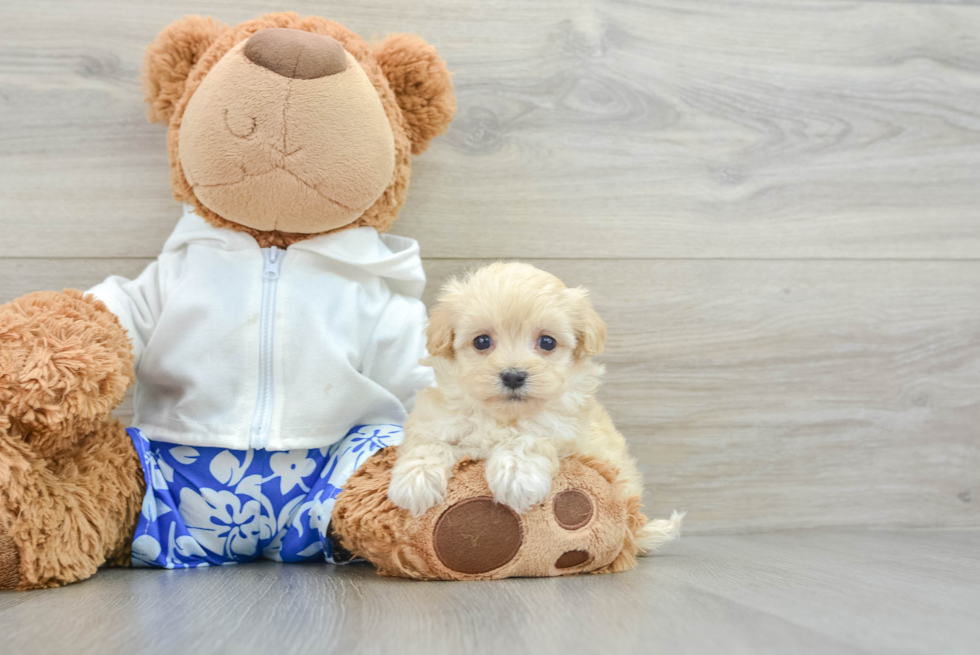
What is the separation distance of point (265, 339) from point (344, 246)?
16 cm

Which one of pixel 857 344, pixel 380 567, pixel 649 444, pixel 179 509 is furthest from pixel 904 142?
pixel 179 509

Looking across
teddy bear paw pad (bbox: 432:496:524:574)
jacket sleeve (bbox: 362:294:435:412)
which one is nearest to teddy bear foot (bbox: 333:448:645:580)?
teddy bear paw pad (bbox: 432:496:524:574)

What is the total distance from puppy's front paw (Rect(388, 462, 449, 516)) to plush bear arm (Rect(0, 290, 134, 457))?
366 millimetres

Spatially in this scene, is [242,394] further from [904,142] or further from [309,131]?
[904,142]

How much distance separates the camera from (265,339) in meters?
0.96

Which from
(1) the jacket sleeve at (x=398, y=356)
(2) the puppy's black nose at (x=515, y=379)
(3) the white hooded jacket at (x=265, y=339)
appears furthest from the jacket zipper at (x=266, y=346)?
(2) the puppy's black nose at (x=515, y=379)

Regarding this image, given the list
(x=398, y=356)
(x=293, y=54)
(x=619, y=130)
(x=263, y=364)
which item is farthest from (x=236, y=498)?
(x=619, y=130)

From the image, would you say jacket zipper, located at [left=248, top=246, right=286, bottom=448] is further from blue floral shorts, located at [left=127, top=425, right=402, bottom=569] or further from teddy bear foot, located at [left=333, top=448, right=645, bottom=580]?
teddy bear foot, located at [left=333, top=448, right=645, bottom=580]

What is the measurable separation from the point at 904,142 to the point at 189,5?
1.19m

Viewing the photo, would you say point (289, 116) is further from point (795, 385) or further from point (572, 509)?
point (795, 385)

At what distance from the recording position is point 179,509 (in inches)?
37.2

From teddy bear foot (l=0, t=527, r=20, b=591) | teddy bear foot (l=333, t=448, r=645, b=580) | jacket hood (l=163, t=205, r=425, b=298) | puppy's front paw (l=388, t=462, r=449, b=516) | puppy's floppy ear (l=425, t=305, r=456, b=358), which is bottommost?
teddy bear foot (l=0, t=527, r=20, b=591)

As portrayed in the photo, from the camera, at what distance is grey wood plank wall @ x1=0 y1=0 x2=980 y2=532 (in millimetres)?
1194

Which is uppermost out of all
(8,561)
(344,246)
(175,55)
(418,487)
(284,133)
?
(175,55)
